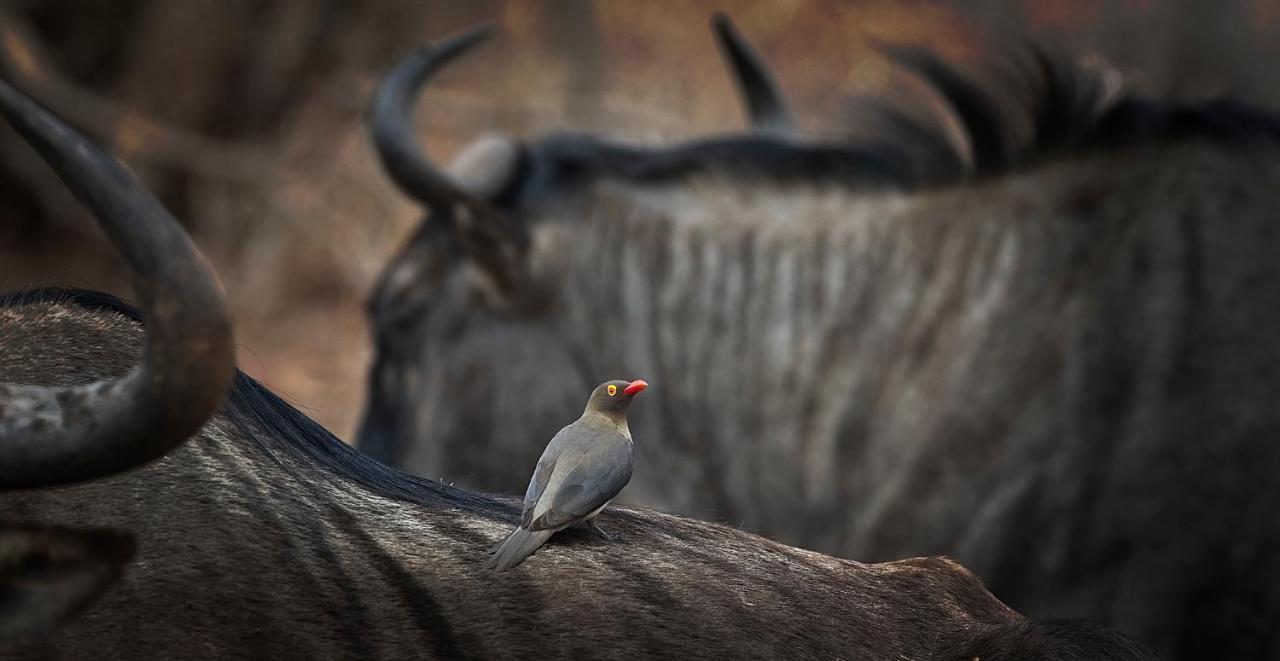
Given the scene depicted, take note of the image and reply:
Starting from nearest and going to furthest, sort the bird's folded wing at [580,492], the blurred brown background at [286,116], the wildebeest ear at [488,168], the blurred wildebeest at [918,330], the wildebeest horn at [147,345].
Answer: the wildebeest horn at [147,345] < the bird's folded wing at [580,492] < the blurred wildebeest at [918,330] < the wildebeest ear at [488,168] < the blurred brown background at [286,116]

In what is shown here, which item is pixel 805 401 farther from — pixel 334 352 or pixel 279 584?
pixel 334 352

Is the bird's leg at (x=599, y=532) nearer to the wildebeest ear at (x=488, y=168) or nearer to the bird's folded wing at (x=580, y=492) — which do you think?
the bird's folded wing at (x=580, y=492)

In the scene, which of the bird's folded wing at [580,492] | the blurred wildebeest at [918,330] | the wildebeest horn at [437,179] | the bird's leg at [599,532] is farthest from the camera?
the wildebeest horn at [437,179]

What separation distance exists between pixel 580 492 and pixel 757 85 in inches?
136

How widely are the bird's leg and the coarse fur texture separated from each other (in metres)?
0.01

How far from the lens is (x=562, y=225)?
4223 mm

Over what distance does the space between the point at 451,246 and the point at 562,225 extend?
0.33 metres

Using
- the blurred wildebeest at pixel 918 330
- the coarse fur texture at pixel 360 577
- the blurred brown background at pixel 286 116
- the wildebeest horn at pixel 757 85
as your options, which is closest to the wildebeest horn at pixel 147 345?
the coarse fur texture at pixel 360 577

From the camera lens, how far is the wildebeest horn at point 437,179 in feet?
13.0

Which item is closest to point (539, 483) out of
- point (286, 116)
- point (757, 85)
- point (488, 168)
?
point (488, 168)

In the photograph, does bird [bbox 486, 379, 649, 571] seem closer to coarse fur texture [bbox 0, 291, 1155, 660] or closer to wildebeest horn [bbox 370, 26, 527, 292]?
coarse fur texture [bbox 0, 291, 1155, 660]

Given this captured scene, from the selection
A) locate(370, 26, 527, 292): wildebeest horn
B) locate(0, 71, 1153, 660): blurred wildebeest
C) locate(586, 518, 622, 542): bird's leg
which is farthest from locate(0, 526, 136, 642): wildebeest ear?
locate(370, 26, 527, 292): wildebeest horn

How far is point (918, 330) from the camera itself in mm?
3738

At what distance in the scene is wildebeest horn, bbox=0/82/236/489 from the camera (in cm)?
117
